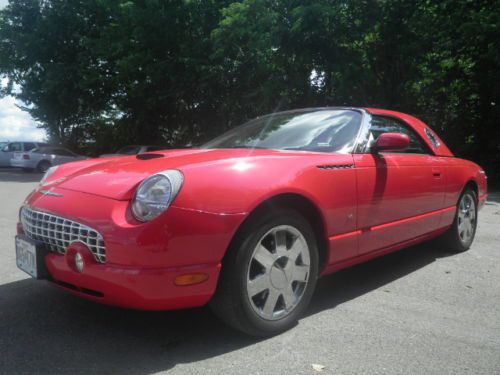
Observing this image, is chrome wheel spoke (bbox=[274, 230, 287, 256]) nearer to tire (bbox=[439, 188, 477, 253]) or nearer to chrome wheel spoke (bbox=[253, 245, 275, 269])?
chrome wheel spoke (bbox=[253, 245, 275, 269])

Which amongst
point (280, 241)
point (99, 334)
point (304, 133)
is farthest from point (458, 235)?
point (99, 334)

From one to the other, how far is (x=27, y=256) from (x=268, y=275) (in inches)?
52.6

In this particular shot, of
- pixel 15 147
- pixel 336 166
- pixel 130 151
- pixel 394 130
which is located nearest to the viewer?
pixel 336 166

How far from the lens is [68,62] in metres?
20.8

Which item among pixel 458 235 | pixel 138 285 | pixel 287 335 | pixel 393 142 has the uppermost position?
pixel 393 142

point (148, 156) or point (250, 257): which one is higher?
point (148, 156)

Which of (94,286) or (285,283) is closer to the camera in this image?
(94,286)

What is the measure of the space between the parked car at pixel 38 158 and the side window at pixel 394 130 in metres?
18.0

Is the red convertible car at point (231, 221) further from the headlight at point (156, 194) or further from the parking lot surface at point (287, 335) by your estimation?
the parking lot surface at point (287, 335)

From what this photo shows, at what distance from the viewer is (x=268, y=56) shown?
1548 centimetres

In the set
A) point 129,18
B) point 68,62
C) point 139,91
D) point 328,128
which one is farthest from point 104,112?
point 328,128

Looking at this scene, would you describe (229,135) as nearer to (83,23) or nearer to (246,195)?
(246,195)

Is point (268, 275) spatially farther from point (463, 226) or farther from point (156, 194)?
point (463, 226)

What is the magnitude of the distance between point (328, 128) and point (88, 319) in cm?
204
